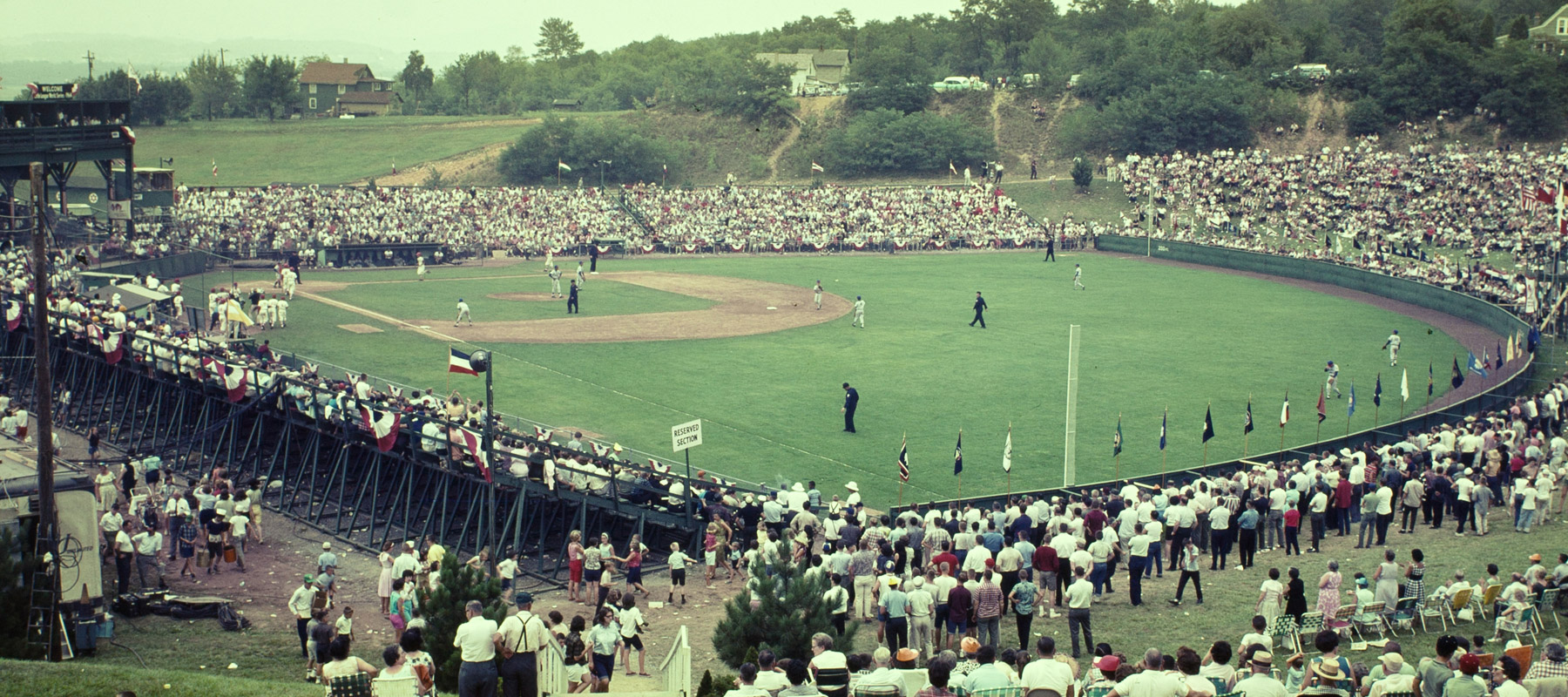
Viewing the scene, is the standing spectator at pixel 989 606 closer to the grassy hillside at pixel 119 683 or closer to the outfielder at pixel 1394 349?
the grassy hillside at pixel 119 683

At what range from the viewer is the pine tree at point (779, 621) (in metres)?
13.6

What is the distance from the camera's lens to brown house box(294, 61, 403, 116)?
13525 cm

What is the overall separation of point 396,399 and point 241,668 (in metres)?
10.1

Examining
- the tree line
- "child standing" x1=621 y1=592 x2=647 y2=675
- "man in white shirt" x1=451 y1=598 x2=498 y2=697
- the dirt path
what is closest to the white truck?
the tree line

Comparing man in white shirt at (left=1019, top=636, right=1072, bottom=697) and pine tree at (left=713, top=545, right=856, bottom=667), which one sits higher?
man in white shirt at (left=1019, top=636, right=1072, bottom=697)

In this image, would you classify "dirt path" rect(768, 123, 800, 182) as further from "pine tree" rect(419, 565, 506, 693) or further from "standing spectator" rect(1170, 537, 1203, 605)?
"pine tree" rect(419, 565, 506, 693)

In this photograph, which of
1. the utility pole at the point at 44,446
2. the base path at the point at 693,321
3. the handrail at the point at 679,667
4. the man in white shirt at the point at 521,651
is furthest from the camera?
the base path at the point at 693,321

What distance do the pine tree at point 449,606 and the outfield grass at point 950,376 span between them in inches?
388

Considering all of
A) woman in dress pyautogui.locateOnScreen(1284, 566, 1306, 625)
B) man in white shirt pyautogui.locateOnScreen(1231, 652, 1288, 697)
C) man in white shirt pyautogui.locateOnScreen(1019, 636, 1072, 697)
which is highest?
man in white shirt pyautogui.locateOnScreen(1231, 652, 1288, 697)

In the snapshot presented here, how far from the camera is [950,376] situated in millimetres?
35906

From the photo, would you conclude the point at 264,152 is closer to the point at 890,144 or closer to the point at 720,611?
the point at 890,144

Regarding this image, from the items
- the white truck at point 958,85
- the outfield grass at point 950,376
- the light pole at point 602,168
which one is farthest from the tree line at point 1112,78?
the outfield grass at point 950,376

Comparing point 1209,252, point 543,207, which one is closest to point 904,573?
point 1209,252

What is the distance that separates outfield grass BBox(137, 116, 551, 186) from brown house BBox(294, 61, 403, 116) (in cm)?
1797
